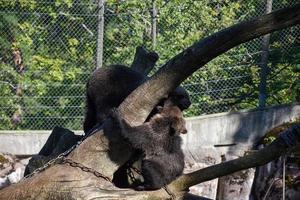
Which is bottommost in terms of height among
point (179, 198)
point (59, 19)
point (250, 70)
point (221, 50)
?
point (179, 198)

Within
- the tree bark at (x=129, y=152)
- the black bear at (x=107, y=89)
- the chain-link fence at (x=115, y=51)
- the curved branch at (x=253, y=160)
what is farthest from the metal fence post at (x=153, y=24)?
the curved branch at (x=253, y=160)

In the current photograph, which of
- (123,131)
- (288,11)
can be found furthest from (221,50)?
(123,131)

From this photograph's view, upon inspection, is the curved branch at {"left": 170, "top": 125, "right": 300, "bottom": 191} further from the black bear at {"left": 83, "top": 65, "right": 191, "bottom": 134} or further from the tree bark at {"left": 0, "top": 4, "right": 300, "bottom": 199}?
the black bear at {"left": 83, "top": 65, "right": 191, "bottom": 134}

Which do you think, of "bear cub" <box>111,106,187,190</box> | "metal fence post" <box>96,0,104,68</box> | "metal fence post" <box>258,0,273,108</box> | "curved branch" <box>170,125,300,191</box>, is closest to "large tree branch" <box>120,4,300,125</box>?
"bear cub" <box>111,106,187,190</box>

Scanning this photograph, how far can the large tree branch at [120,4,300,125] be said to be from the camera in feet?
15.1

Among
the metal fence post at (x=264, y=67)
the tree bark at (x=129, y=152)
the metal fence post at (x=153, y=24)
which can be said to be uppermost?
the metal fence post at (x=153, y=24)

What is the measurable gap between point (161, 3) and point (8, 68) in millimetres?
2847

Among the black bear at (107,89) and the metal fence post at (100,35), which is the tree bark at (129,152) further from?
the metal fence post at (100,35)

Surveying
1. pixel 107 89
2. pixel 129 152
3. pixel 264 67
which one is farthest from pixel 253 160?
pixel 264 67

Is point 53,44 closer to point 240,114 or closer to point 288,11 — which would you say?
point 240,114

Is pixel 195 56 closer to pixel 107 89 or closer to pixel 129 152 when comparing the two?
pixel 129 152

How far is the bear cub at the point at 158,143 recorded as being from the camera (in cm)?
552

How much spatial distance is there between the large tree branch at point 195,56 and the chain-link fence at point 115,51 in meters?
5.14

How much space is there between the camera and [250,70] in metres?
10.4
